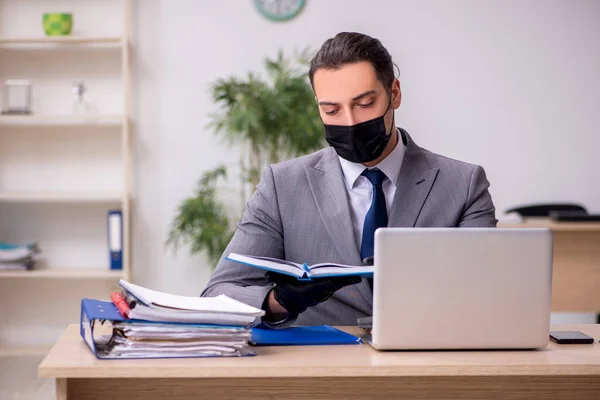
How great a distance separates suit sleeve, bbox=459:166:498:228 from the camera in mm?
2057

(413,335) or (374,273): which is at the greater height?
(374,273)

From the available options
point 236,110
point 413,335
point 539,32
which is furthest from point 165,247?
point 413,335

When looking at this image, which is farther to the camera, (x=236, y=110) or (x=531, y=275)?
(x=236, y=110)

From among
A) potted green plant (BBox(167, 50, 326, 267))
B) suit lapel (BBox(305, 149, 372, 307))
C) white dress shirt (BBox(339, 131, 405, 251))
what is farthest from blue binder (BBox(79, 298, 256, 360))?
potted green plant (BBox(167, 50, 326, 267))

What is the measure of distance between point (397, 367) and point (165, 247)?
11.8ft

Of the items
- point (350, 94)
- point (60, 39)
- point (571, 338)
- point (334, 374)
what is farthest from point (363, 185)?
point (60, 39)

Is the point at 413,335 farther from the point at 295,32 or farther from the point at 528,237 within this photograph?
the point at 295,32

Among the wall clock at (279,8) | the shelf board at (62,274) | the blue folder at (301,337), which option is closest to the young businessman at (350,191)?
the blue folder at (301,337)

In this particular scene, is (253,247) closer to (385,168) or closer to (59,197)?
(385,168)

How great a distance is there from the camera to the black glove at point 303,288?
60.8 inches

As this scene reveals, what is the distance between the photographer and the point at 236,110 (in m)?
4.30

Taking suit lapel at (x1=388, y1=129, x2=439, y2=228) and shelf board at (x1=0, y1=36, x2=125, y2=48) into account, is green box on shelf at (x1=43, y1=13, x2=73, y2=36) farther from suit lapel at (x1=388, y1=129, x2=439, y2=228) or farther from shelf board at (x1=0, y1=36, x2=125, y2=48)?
suit lapel at (x1=388, y1=129, x2=439, y2=228)

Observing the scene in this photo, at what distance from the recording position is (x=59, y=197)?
4.46 metres

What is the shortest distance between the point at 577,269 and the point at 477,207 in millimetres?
2079
